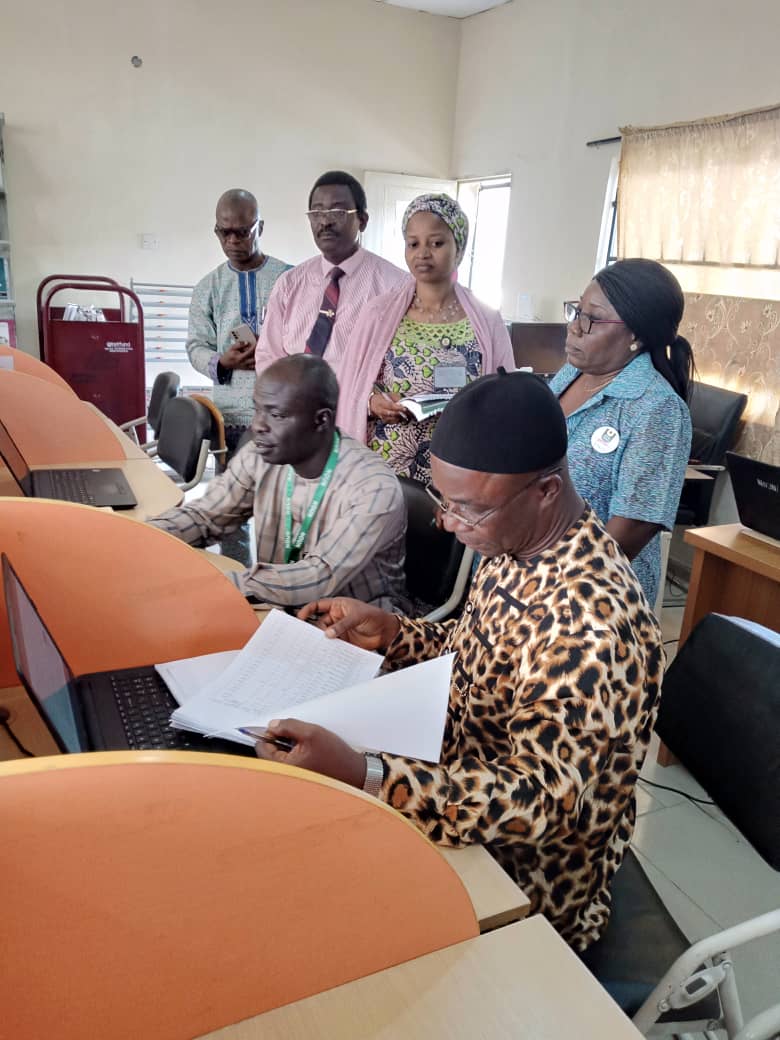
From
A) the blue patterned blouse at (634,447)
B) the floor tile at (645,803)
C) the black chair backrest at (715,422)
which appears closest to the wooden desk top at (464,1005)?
the blue patterned blouse at (634,447)

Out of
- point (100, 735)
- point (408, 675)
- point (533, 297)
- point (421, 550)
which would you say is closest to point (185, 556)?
point (100, 735)

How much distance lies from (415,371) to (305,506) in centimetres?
72

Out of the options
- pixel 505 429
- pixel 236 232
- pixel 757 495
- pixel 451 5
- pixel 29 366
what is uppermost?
pixel 451 5

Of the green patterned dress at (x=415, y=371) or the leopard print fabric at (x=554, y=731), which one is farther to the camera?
the green patterned dress at (x=415, y=371)

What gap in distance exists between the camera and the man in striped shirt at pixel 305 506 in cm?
167

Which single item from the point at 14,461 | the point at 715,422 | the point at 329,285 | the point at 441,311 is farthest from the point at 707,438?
the point at 14,461

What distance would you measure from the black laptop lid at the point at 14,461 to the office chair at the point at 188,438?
0.79 meters

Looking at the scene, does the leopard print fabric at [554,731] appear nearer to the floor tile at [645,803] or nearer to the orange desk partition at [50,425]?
the floor tile at [645,803]

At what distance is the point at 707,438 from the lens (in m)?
3.96

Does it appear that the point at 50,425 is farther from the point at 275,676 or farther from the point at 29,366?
the point at 275,676

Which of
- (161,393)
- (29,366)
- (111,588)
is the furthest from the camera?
(161,393)

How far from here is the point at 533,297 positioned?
19.3 ft

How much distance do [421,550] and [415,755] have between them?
1038mm

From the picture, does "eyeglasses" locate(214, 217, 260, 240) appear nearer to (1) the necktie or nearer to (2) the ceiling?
(1) the necktie
